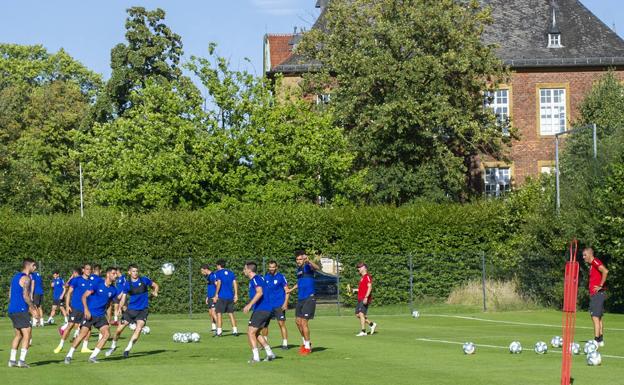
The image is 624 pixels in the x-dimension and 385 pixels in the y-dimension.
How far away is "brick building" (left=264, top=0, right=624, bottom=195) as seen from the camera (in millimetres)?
60312

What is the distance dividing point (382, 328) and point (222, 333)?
481cm

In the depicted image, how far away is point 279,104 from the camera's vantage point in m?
53.2

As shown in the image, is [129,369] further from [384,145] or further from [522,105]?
[522,105]

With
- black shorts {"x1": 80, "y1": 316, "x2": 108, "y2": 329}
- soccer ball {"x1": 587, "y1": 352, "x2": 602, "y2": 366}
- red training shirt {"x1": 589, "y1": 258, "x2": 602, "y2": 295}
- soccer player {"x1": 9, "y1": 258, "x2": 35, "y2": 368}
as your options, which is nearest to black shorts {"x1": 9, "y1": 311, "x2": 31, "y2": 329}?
soccer player {"x1": 9, "y1": 258, "x2": 35, "y2": 368}

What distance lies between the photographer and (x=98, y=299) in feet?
74.9

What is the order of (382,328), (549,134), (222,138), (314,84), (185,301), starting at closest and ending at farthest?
(382,328)
(185,301)
(222,138)
(314,84)
(549,134)

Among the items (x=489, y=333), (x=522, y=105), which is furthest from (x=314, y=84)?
(x=489, y=333)

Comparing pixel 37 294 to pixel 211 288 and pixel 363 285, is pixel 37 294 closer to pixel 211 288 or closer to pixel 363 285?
pixel 211 288

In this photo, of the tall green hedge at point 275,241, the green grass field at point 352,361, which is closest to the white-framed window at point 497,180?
the tall green hedge at point 275,241

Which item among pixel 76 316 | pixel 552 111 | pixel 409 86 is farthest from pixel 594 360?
pixel 552 111

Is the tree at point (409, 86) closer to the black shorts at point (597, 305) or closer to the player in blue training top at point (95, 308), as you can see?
the black shorts at point (597, 305)

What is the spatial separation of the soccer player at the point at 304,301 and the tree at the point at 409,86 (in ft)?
84.3

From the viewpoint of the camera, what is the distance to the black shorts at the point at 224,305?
3028 centimetres

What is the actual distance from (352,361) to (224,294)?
9494 mm
